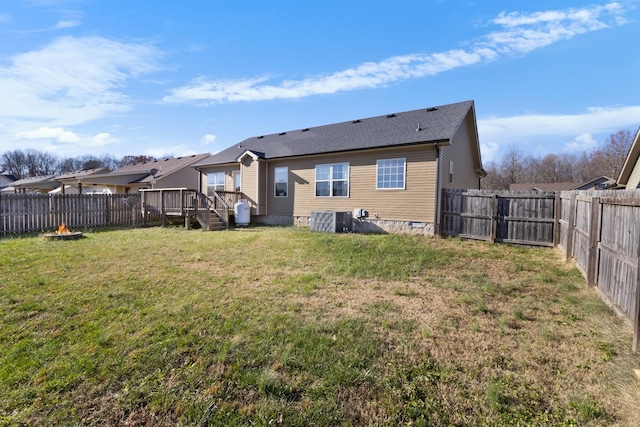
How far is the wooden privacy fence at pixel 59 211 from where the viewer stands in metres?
10.7

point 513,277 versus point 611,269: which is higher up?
point 611,269

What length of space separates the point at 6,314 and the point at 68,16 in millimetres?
8115

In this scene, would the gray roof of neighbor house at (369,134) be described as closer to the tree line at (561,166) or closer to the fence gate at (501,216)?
the fence gate at (501,216)

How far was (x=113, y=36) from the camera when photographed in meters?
8.79

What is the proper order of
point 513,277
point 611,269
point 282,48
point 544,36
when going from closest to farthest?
point 611,269
point 513,277
point 544,36
point 282,48

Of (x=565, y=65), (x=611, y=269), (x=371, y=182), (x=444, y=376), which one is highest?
(x=565, y=65)

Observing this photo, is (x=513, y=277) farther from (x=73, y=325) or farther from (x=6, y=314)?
(x=6, y=314)

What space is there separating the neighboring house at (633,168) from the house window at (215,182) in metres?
19.6

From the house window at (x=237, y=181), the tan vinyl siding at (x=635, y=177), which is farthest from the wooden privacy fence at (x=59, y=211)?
the tan vinyl siding at (x=635, y=177)

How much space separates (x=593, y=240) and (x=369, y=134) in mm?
9358

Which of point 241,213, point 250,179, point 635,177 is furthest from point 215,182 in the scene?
point 635,177

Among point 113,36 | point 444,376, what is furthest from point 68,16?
point 444,376

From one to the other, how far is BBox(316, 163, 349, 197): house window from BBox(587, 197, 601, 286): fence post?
8406mm

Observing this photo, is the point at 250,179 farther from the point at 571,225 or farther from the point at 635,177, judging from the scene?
the point at 635,177
